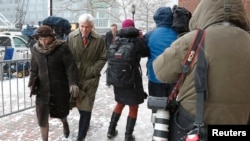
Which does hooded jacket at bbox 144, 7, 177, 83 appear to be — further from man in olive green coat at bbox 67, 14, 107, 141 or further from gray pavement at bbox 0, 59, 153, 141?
gray pavement at bbox 0, 59, 153, 141


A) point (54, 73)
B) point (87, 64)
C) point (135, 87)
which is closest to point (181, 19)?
point (135, 87)

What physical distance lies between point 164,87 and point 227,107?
2114 mm

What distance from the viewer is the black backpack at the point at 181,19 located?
383cm

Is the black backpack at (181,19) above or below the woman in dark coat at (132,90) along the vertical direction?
above

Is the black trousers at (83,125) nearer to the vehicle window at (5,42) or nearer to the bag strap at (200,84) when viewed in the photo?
the bag strap at (200,84)

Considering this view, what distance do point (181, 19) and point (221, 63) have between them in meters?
1.92

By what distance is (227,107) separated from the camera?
2055 mm

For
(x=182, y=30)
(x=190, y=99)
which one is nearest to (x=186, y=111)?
(x=190, y=99)

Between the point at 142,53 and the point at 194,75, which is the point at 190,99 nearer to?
the point at 194,75

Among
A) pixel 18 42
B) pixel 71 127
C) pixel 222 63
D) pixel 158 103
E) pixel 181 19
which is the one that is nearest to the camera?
pixel 222 63

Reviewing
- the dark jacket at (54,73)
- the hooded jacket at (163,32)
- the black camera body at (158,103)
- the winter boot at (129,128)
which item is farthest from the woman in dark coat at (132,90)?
the black camera body at (158,103)

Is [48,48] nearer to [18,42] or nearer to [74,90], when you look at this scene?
[74,90]

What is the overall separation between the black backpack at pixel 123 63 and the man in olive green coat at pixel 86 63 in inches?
13.2

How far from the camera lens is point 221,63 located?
2.03 metres
